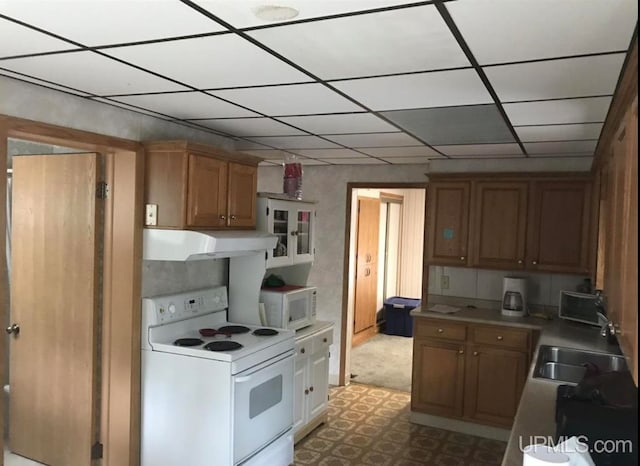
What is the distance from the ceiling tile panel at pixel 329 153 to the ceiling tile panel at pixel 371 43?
224cm

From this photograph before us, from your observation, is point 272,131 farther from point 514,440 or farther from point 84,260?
point 514,440

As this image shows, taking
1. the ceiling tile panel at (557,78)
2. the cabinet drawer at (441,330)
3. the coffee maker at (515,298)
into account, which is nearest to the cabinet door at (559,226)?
the coffee maker at (515,298)

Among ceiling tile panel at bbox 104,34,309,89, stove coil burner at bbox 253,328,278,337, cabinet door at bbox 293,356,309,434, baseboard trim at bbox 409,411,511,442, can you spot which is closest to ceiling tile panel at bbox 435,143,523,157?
stove coil burner at bbox 253,328,278,337

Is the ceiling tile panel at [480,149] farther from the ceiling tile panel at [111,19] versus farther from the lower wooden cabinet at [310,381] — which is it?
the ceiling tile panel at [111,19]

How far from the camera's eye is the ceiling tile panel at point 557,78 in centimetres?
188

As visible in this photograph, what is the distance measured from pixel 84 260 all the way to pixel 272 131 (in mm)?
1431

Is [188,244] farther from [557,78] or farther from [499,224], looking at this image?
[499,224]

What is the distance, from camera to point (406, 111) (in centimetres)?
276

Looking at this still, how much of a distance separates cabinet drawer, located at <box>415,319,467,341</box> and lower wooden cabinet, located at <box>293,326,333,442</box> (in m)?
0.76

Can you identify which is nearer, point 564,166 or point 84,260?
point 84,260

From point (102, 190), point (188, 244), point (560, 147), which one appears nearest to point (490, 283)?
point (560, 147)

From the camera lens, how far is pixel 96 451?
3.25 m


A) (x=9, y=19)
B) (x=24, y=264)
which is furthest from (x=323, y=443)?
(x=9, y=19)

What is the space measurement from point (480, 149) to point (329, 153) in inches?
48.8
